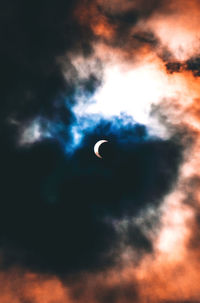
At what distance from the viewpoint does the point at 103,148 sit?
926 inches

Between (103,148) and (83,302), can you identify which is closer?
(103,148)

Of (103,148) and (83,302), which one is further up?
(103,148)

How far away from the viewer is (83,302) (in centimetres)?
6350

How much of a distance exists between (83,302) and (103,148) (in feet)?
230
